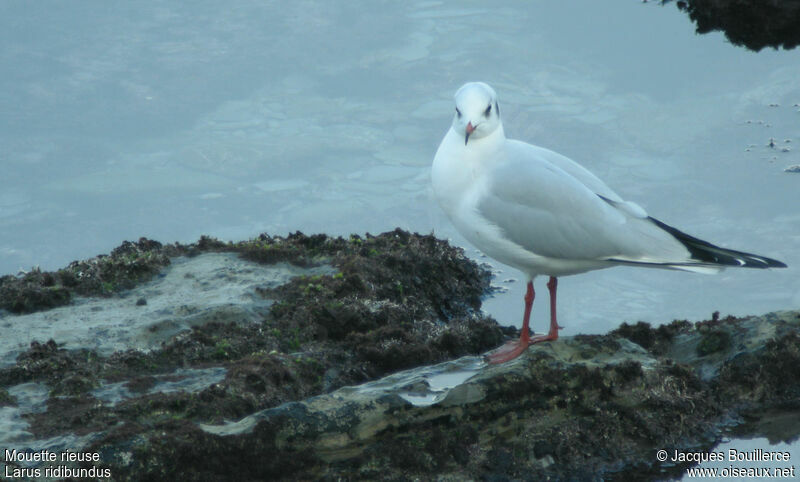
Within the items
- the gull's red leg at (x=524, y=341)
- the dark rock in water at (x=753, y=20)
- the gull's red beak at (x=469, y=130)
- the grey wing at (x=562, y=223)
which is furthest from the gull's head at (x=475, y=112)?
the dark rock in water at (x=753, y=20)

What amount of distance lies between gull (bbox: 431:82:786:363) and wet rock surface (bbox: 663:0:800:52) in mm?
4158

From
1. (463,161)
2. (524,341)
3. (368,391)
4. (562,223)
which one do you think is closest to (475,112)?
(463,161)

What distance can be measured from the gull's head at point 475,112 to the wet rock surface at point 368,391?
1.21 m

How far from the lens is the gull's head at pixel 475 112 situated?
16.9 ft

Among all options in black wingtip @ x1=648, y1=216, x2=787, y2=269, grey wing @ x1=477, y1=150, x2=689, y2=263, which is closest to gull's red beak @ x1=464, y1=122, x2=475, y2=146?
grey wing @ x1=477, y1=150, x2=689, y2=263

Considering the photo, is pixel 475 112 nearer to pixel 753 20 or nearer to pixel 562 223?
pixel 562 223

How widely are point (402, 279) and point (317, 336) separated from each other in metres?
1.10

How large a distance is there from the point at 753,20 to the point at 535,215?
5022 millimetres

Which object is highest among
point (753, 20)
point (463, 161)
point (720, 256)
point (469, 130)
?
point (753, 20)

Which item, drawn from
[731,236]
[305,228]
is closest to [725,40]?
[731,236]

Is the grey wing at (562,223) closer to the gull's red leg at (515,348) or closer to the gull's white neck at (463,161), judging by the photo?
the gull's white neck at (463,161)

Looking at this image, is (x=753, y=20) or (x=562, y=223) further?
(x=753, y=20)

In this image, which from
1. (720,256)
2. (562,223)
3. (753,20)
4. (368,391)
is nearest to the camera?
(368,391)

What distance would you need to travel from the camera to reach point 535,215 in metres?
5.15
